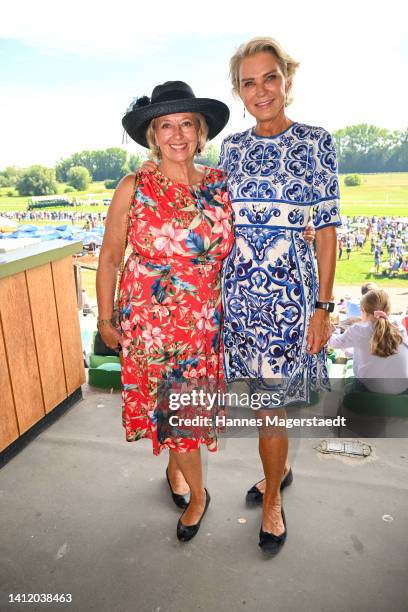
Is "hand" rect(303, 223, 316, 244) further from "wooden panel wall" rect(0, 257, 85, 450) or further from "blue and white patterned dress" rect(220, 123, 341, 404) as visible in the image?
"wooden panel wall" rect(0, 257, 85, 450)

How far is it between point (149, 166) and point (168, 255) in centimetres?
29

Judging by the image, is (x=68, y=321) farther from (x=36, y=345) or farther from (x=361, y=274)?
(x=361, y=274)

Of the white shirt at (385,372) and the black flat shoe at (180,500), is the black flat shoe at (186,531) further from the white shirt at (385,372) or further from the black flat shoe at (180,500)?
the white shirt at (385,372)

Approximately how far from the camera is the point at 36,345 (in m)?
2.06

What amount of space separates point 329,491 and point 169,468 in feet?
2.04

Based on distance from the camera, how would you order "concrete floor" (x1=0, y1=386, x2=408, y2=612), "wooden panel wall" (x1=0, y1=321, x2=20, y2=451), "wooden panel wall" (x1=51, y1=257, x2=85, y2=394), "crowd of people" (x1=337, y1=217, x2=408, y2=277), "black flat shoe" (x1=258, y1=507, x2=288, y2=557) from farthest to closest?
"crowd of people" (x1=337, y1=217, x2=408, y2=277) < "wooden panel wall" (x1=51, y1=257, x2=85, y2=394) < "wooden panel wall" (x1=0, y1=321, x2=20, y2=451) < "black flat shoe" (x1=258, y1=507, x2=288, y2=557) < "concrete floor" (x1=0, y1=386, x2=408, y2=612)

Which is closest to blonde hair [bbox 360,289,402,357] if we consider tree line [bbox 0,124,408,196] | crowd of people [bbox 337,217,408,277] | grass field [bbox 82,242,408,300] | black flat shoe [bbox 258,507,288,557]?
tree line [bbox 0,124,408,196]

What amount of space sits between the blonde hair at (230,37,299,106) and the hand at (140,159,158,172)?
37 centimetres

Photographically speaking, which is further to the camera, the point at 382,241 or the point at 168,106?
the point at 382,241

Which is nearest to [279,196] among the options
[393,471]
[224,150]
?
[224,150]

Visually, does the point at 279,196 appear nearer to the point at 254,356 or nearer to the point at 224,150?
the point at 224,150

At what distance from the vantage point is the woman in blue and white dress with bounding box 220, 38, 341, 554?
4.20 ft

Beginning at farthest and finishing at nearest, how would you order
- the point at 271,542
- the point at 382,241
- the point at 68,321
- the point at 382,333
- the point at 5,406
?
1. the point at 382,241
2. the point at 68,321
3. the point at 382,333
4. the point at 5,406
5. the point at 271,542

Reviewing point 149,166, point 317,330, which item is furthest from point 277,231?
point 149,166
